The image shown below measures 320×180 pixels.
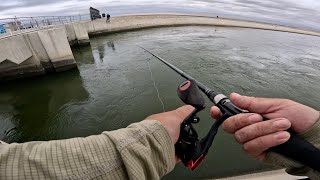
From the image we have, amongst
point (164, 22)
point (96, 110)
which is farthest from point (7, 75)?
point (164, 22)

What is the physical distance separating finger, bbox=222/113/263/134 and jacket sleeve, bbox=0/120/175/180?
1.91ft

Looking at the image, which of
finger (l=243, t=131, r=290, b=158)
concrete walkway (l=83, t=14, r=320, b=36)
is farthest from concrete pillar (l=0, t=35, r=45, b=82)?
concrete walkway (l=83, t=14, r=320, b=36)

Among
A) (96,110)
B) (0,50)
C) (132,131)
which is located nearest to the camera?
(132,131)

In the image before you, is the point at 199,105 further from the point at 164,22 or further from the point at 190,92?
the point at 164,22

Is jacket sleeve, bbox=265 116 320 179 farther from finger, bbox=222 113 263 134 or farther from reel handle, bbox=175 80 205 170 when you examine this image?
reel handle, bbox=175 80 205 170

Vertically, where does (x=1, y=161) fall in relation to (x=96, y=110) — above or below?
above

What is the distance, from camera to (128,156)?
1.17 m

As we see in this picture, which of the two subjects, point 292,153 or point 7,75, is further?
point 7,75

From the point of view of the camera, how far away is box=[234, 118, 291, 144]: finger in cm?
140

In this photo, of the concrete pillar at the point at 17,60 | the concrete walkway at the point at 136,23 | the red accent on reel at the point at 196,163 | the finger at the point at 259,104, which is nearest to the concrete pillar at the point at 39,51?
the concrete pillar at the point at 17,60

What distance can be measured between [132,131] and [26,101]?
11361 millimetres

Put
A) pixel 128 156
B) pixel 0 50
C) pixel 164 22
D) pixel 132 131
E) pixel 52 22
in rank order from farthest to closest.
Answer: pixel 164 22, pixel 52 22, pixel 0 50, pixel 132 131, pixel 128 156

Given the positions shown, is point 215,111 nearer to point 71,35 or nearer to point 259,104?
point 259,104

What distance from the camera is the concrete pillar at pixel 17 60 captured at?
10.8 meters
